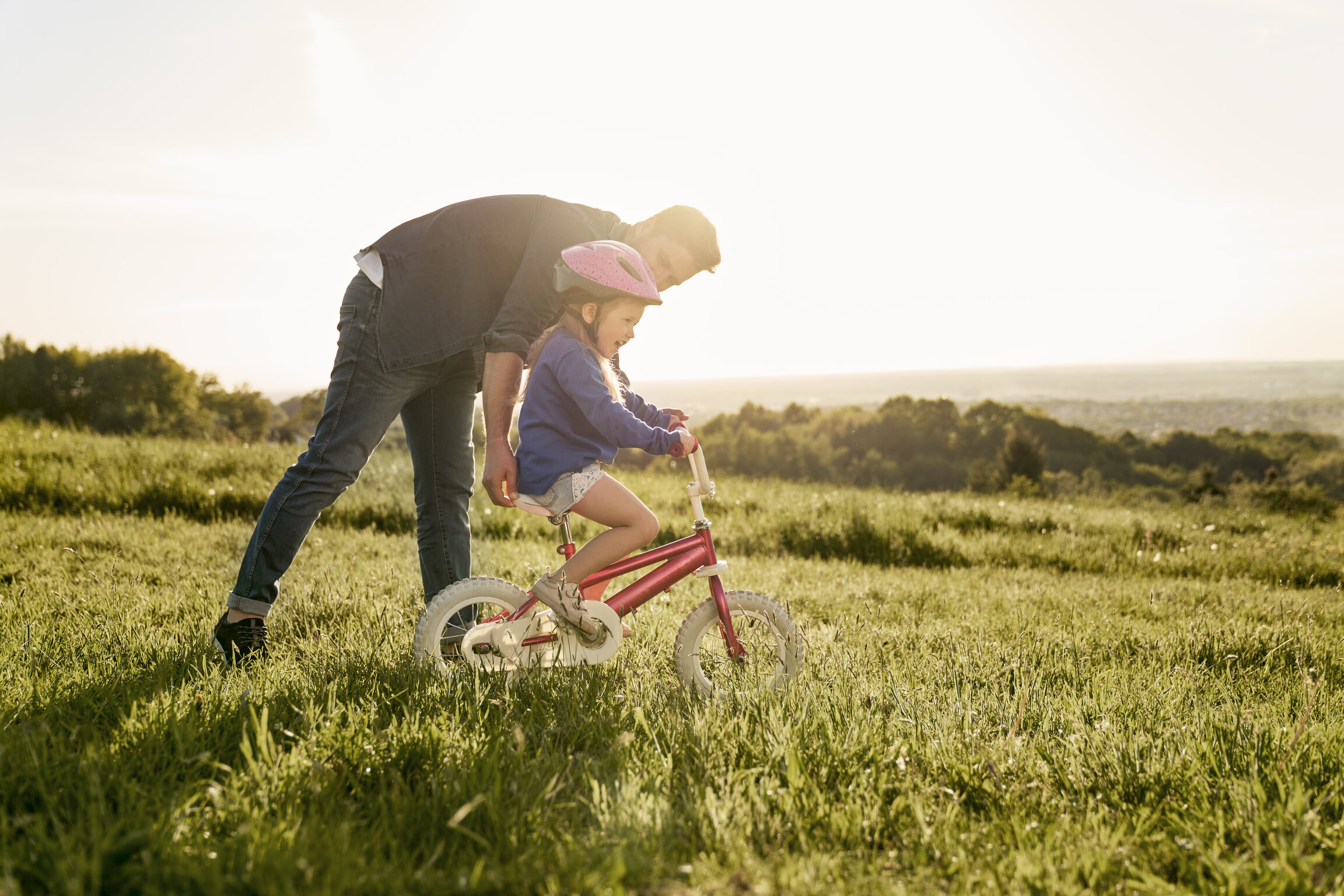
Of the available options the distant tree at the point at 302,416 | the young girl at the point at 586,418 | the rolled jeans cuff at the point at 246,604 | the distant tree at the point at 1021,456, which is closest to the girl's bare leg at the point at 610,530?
the young girl at the point at 586,418

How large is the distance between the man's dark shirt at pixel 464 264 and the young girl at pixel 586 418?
0.63 ft

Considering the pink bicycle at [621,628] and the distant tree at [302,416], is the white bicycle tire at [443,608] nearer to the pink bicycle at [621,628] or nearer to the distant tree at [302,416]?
the pink bicycle at [621,628]

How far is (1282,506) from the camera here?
1340 centimetres

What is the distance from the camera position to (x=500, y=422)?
9.86 ft

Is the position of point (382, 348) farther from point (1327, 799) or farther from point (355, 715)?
point (1327, 799)

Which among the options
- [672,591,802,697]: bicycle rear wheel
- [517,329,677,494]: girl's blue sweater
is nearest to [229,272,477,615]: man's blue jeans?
[517,329,677,494]: girl's blue sweater

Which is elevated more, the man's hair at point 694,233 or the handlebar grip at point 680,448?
A: the man's hair at point 694,233

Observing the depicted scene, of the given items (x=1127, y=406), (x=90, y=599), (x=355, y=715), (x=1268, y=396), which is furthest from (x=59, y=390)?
(x=1268, y=396)

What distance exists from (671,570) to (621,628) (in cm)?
31

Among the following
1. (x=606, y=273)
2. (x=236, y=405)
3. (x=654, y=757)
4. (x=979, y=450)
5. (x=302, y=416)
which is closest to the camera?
(x=654, y=757)

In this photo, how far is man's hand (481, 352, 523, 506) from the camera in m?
3.00

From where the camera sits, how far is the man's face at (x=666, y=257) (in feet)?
10.4

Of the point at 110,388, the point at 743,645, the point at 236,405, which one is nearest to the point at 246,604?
the point at 743,645

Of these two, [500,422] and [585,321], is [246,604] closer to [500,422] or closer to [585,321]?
[500,422]
